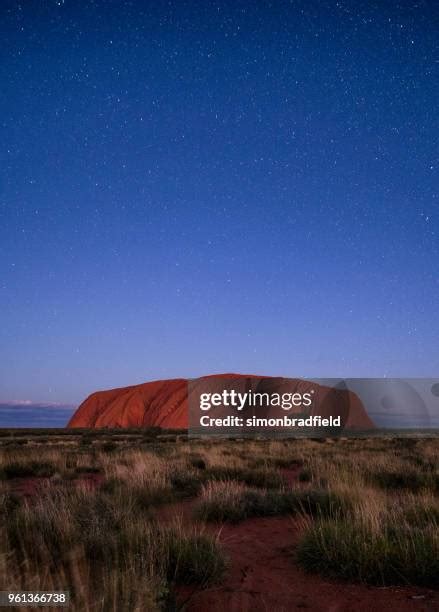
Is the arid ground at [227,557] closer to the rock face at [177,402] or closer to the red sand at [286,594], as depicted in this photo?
the red sand at [286,594]

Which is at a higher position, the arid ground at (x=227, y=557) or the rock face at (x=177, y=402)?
the arid ground at (x=227, y=557)

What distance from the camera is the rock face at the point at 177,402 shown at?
87375mm

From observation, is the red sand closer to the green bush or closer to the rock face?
the green bush

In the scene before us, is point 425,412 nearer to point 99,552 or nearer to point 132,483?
point 132,483

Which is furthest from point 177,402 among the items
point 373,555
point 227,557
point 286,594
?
point 286,594

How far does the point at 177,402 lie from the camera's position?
8962cm

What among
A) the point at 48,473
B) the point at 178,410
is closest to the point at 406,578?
the point at 48,473

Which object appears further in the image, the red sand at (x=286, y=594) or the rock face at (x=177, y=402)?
the rock face at (x=177, y=402)

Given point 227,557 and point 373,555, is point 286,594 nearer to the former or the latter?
point 227,557

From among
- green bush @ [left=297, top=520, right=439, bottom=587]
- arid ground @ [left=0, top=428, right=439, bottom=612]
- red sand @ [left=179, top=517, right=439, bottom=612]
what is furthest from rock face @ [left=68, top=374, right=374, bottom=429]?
red sand @ [left=179, top=517, right=439, bottom=612]

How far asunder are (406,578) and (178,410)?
3329 inches

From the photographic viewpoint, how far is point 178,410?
284 ft

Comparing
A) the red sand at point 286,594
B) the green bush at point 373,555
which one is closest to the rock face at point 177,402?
the green bush at point 373,555

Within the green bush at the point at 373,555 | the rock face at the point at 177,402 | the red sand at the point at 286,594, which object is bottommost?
the rock face at the point at 177,402
